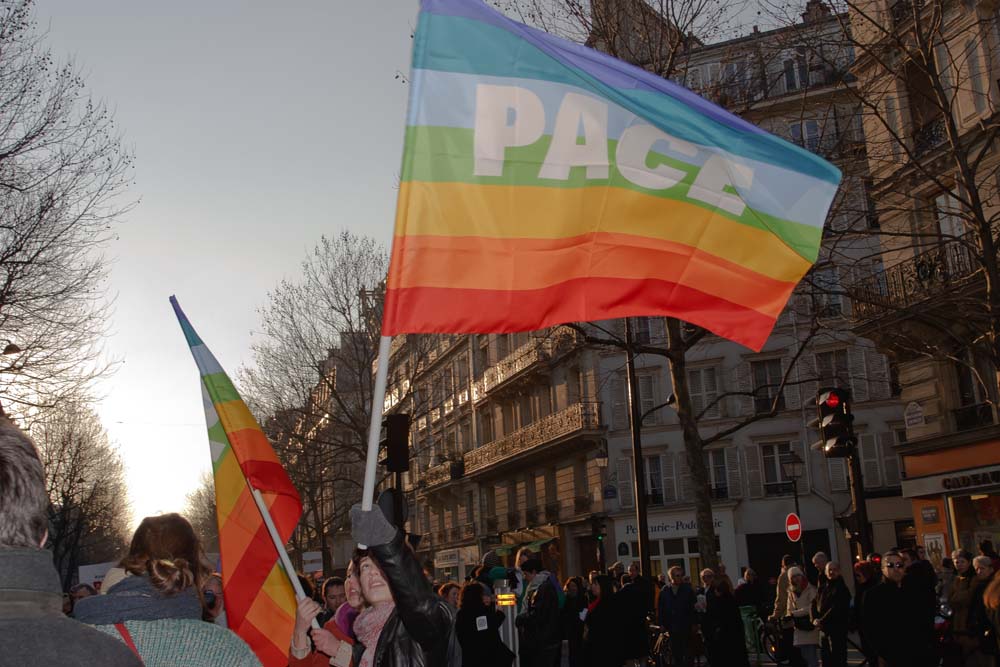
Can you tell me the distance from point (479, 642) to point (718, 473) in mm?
28899

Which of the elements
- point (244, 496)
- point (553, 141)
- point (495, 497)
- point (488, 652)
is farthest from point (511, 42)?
point (495, 497)

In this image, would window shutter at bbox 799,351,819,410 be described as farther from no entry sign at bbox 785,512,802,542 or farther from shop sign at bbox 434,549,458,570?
shop sign at bbox 434,549,458,570

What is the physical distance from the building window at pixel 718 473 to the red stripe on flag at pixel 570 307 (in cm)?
3466

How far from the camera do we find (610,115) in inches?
198

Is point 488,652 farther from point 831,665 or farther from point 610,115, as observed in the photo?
point 610,115

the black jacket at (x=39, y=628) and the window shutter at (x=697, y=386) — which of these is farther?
the window shutter at (x=697, y=386)

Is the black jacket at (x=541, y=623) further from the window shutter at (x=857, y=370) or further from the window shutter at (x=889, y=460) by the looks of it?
the window shutter at (x=857, y=370)

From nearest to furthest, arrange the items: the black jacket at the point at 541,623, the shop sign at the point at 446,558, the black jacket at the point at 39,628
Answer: the black jacket at the point at 39,628 → the black jacket at the point at 541,623 → the shop sign at the point at 446,558

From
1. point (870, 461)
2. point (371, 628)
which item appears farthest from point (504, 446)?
point (371, 628)

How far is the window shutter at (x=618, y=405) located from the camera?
4078cm

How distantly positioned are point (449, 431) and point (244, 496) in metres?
54.2

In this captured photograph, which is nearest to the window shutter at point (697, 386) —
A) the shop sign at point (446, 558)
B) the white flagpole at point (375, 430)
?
the shop sign at point (446, 558)

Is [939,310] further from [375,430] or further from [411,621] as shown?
[375,430]

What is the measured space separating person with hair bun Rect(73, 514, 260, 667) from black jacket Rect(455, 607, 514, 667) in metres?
8.31
